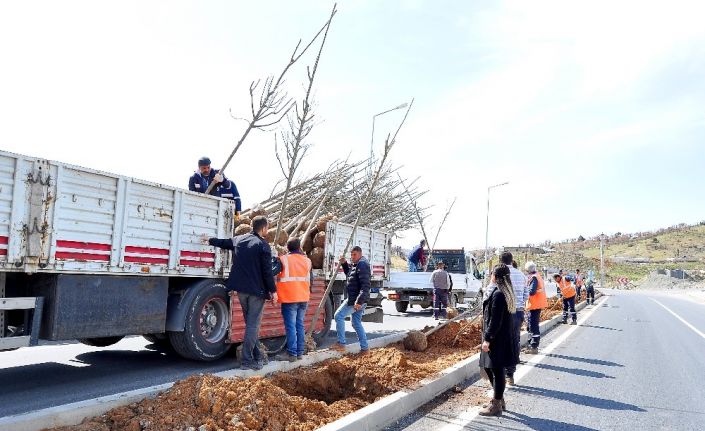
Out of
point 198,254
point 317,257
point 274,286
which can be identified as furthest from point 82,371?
point 317,257

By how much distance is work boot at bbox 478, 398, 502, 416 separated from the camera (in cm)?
605

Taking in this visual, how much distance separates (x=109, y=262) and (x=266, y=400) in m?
2.68

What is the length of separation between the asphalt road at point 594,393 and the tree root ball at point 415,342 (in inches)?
62.4

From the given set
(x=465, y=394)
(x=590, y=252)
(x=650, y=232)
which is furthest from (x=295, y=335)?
(x=650, y=232)

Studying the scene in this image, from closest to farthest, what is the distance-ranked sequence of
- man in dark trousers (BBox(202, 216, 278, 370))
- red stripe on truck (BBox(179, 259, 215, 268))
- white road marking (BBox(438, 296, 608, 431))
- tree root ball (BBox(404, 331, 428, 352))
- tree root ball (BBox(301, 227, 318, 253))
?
white road marking (BBox(438, 296, 608, 431))
man in dark trousers (BBox(202, 216, 278, 370))
red stripe on truck (BBox(179, 259, 215, 268))
tree root ball (BBox(404, 331, 428, 352))
tree root ball (BBox(301, 227, 318, 253))

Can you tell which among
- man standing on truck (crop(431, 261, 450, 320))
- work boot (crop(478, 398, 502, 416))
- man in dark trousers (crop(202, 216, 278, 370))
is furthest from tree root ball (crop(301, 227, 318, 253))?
man standing on truck (crop(431, 261, 450, 320))

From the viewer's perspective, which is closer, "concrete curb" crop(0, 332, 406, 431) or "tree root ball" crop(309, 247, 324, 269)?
"concrete curb" crop(0, 332, 406, 431)

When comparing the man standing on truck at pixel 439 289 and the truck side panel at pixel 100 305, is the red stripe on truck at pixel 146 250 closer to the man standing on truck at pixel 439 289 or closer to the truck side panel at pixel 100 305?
the truck side panel at pixel 100 305

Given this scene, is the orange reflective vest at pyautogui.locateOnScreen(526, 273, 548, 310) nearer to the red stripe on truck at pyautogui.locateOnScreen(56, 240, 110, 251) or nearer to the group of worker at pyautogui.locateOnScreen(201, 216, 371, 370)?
the group of worker at pyautogui.locateOnScreen(201, 216, 371, 370)

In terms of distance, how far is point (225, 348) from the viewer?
806 cm

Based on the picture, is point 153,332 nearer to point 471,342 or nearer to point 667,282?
point 471,342

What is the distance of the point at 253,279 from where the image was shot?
23.0ft

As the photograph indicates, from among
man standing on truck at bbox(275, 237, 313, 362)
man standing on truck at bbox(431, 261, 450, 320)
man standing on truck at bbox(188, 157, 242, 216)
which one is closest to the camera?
man standing on truck at bbox(275, 237, 313, 362)

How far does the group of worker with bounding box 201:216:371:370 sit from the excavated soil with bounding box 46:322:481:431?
0.56 meters
